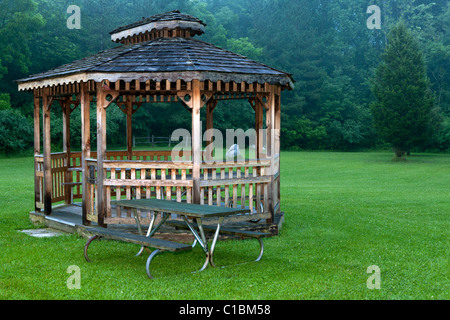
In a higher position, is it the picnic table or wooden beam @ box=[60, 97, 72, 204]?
wooden beam @ box=[60, 97, 72, 204]

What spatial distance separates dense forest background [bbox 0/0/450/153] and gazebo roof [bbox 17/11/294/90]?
2884 cm

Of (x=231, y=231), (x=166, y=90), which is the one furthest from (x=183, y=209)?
(x=166, y=90)

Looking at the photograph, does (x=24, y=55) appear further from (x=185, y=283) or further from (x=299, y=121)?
(x=185, y=283)

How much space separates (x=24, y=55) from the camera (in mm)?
44312

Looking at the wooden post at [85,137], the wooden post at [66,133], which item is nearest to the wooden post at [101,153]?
the wooden post at [85,137]

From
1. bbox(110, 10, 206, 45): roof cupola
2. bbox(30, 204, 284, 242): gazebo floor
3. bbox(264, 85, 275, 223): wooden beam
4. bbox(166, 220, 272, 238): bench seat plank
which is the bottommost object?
bbox(30, 204, 284, 242): gazebo floor

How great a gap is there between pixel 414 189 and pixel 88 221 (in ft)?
48.6

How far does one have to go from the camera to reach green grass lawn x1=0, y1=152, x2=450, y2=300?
6.02 m

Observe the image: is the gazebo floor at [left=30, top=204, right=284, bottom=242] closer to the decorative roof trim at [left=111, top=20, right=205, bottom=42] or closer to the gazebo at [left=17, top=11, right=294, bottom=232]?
the gazebo at [left=17, top=11, right=294, bottom=232]

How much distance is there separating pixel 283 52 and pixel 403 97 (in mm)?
29152

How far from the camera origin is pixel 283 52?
213ft

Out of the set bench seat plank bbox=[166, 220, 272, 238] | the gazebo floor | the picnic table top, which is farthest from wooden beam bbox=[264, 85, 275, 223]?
the picnic table top

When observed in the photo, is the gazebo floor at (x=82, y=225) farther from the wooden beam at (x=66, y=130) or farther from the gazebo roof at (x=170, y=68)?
the gazebo roof at (x=170, y=68)

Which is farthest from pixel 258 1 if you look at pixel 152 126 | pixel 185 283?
pixel 185 283
